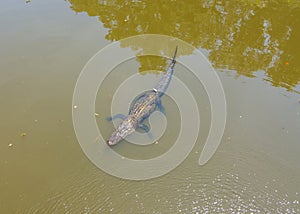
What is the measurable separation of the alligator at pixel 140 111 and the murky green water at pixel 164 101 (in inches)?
11.4

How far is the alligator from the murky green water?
0.95ft

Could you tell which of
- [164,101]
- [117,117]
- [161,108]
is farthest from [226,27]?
[117,117]

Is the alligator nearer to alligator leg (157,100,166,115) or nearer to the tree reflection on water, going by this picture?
alligator leg (157,100,166,115)

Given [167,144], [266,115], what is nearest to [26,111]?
[167,144]

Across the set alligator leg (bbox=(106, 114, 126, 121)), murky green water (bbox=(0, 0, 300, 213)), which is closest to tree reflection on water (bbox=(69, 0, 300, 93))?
murky green water (bbox=(0, 0, 300, 213))

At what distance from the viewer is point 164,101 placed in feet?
25.1

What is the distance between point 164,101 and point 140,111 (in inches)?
34.3

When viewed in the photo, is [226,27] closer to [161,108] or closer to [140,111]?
[161,108]

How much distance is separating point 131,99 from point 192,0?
22.5 ft

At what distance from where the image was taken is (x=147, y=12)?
11422 millimetres

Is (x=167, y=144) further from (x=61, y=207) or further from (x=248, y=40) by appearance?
(x=248, y=40)

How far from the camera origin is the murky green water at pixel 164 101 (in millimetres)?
Answer: 5664

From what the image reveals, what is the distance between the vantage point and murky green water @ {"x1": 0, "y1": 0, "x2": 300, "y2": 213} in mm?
5664

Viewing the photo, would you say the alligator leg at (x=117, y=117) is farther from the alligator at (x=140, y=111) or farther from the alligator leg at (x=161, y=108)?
the alligator leg at (x=161, y=108)
